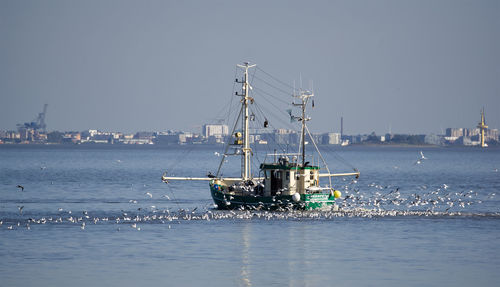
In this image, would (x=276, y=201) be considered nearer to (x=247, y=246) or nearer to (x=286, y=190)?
(x=286, y=190)

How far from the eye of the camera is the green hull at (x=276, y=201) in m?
70.3

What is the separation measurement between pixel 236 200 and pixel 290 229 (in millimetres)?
13709

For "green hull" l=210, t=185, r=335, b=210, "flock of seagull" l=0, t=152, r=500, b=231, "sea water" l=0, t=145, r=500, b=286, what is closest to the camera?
"sea water" l=0, t=145, r=500, b=286

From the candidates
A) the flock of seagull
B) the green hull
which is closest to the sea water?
the flock of seagull

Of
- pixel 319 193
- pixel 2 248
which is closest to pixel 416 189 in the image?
pixel 319 193

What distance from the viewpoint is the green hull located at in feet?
231

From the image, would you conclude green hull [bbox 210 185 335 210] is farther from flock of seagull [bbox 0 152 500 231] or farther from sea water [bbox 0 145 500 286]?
sea water [bbox 0 145 500 286]

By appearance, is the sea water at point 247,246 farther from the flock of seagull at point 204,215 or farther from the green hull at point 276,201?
the green hull at point 276,201

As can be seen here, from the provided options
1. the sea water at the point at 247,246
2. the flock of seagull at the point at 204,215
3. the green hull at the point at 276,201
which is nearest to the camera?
the sea water at the point at 247,246

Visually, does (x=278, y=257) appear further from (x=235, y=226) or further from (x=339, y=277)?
(x=235, y=226)

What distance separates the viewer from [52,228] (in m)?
59.8

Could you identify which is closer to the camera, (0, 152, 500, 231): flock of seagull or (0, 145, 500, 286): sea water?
(0, 145, 500, 286): sea water

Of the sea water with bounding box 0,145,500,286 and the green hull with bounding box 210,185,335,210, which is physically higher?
the green hull with bounding box 210,185,335,210

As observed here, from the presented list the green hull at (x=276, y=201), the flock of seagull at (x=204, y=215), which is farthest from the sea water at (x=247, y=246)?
the green hull at (x=276, y=201)
